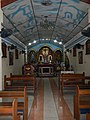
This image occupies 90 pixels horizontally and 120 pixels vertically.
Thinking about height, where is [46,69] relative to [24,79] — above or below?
above

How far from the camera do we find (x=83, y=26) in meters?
12.5

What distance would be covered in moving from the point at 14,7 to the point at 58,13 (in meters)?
2.56

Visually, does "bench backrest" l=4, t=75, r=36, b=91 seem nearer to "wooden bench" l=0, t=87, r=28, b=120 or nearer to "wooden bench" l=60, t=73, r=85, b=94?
"wooden bench" l=60, t=73, r=85, b=94

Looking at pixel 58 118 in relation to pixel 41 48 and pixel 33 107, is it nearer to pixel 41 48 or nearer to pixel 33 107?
pixel 33 107

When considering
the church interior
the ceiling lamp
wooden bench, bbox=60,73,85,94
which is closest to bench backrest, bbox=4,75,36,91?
the church interior

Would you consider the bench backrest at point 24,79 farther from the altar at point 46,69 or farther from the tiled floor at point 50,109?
the altar at point 46,69

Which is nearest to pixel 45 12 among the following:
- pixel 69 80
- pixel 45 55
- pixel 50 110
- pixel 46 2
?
pixel 46 2

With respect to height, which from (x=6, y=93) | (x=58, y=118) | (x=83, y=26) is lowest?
(x=58, y=118)

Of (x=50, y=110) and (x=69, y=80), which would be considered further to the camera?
(x=69, y=80)

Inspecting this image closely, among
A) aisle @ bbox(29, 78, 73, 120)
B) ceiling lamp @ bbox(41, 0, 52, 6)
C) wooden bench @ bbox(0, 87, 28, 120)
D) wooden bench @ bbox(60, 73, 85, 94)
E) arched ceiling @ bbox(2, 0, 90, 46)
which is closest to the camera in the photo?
wooden bench @ bbox(0, 87, 28, 120)

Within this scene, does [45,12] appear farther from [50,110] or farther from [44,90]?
[50,110]

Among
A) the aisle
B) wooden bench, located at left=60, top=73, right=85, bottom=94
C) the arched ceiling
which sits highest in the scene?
the arched ceiling

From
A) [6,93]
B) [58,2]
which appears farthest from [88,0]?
[6,93]

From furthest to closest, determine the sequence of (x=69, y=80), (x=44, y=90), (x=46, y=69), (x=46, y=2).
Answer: (x=46, y=69) → (x=44, y=90) → (x=69, y=80) → (x=46, y=2)
